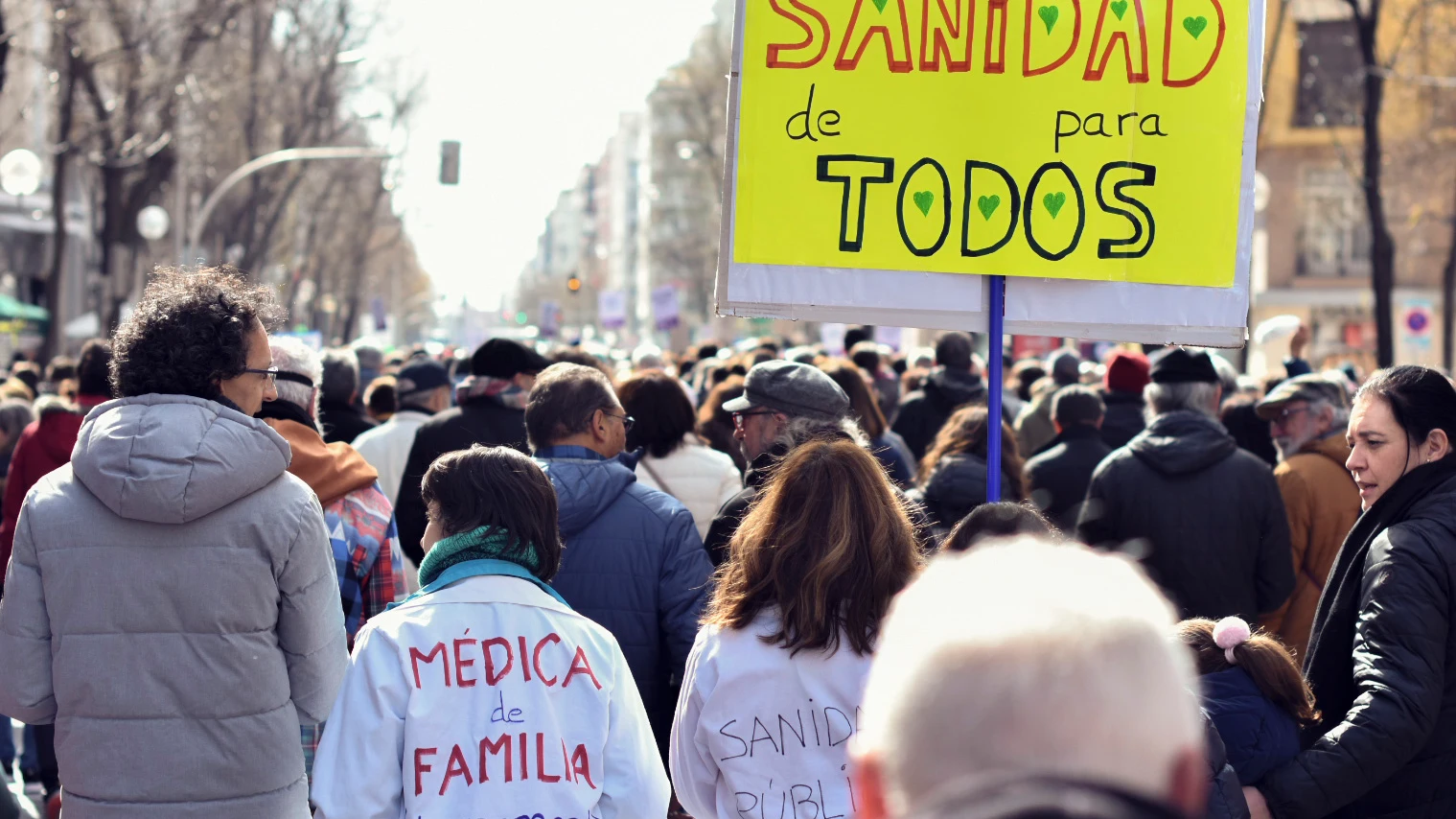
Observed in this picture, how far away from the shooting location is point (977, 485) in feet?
20.0

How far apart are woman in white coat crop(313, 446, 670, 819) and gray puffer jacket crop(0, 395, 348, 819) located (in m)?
0.41

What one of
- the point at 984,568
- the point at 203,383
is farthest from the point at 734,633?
the point at 984,568

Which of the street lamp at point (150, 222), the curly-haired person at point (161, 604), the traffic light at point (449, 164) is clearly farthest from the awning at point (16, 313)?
the curly-haired person at point (161, 604)

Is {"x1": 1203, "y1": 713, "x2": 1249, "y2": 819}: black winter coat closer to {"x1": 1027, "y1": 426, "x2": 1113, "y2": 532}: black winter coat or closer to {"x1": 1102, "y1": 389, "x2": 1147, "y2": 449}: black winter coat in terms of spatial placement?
{"x1": 1027, "y1": 426, "x2": 1113, "y2": 532}: black winter coat

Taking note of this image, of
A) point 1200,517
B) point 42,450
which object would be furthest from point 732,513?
point 42,450

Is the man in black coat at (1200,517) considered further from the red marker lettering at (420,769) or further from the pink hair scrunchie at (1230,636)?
→ the red marker lettering at (420,769)

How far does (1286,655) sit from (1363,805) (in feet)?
1.64

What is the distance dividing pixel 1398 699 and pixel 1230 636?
42 cm

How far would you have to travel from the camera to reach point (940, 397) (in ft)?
30.6

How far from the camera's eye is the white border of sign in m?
4.37

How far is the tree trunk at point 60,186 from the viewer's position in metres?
20.4

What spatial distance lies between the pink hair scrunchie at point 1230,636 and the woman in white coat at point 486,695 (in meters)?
1.26

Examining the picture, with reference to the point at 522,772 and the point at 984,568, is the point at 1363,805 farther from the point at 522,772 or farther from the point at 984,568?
the point at 984,568

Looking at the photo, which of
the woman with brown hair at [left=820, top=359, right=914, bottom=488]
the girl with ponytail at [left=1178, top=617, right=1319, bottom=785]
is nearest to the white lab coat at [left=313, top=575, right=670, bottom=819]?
the girl with ponytail at [left=1178, top=617, right=1319, bottom=785]
